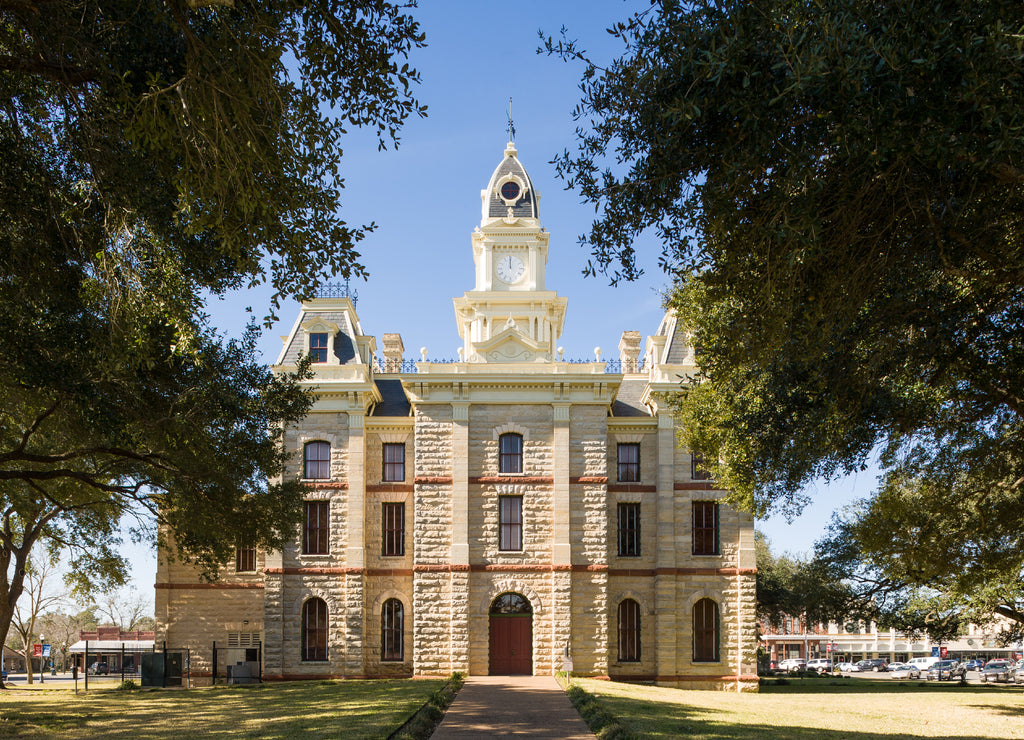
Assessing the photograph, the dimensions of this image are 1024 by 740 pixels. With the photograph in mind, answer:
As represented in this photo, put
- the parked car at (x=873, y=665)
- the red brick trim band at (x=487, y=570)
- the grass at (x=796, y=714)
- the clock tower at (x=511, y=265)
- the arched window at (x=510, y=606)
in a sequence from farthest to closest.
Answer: the parked car at (x=873, y=665) < the clock tower at (x=511, y=265) < the arched window at (x=510, y=606) < the red brick trim band at (x=487, y=570) < the grass at (x=796, y=714)

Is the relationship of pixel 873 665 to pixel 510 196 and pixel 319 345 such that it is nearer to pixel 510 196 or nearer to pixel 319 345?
pixel 510 196

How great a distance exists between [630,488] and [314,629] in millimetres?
13115

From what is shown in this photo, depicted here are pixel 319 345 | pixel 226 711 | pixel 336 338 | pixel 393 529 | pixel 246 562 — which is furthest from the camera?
pixel 336 338

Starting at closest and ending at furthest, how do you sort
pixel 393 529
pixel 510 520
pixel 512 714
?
1. pixel 512 714
2. pixel 510 520
3. pixel 393 529

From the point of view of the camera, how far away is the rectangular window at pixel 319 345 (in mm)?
38406

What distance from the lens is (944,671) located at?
55312 mm

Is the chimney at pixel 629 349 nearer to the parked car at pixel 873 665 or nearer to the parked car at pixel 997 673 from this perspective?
the parked car at pixel 997 673

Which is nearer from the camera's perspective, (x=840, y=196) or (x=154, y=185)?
(x=840, y=196)

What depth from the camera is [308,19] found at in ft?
36.8

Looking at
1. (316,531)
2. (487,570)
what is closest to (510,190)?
(487,570)

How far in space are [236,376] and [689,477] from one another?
20.6m

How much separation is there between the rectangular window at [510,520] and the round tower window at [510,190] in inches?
517

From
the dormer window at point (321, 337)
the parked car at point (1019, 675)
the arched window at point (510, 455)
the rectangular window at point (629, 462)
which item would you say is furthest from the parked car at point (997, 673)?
the dormer window at point (321, 337)

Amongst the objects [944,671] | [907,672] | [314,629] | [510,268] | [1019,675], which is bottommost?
[907,672]
